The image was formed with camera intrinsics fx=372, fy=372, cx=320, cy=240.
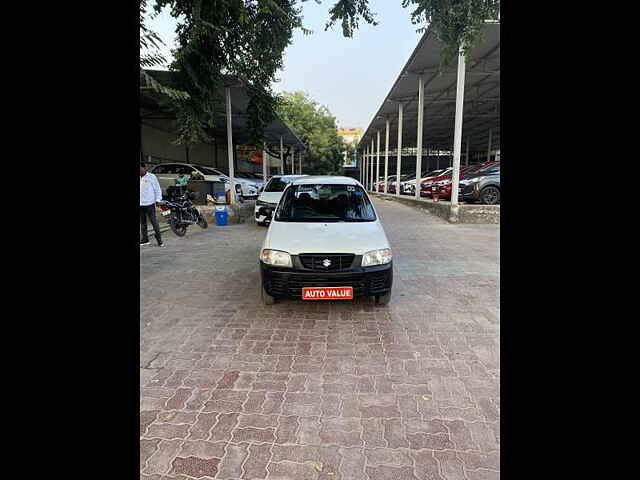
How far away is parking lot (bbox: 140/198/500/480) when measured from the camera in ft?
6.95

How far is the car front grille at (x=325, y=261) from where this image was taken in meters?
3.86

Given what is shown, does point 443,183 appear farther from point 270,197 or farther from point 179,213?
point 179,213

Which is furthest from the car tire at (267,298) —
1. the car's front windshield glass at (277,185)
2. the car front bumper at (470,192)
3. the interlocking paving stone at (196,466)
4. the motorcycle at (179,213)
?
the car front bumper at (470,192)

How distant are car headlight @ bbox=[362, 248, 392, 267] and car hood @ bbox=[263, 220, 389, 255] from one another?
0.05m

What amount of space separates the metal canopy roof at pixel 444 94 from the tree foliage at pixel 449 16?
1325 mm

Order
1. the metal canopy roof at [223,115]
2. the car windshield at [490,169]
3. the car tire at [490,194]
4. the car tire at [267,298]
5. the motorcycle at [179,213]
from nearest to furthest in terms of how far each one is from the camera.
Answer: the car tire at [267,298]
the motorcycle at [179,213]
the metal canopy roof at [223,115]
the car tire at [490,194]
the car windshield at [490,169]

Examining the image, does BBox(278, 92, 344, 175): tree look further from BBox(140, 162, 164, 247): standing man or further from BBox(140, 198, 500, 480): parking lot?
BBox(140, 198, 500, 480): parking lot

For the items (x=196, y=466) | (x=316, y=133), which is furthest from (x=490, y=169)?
(x=316, y=133)

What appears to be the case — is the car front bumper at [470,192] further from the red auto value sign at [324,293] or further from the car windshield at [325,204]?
the red auto value sign at [324,293]

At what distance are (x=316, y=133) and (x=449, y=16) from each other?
3704 centimetres

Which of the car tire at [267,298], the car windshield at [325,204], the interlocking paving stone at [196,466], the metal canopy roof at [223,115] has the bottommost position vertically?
the interlocking paving stone at [196,466]
